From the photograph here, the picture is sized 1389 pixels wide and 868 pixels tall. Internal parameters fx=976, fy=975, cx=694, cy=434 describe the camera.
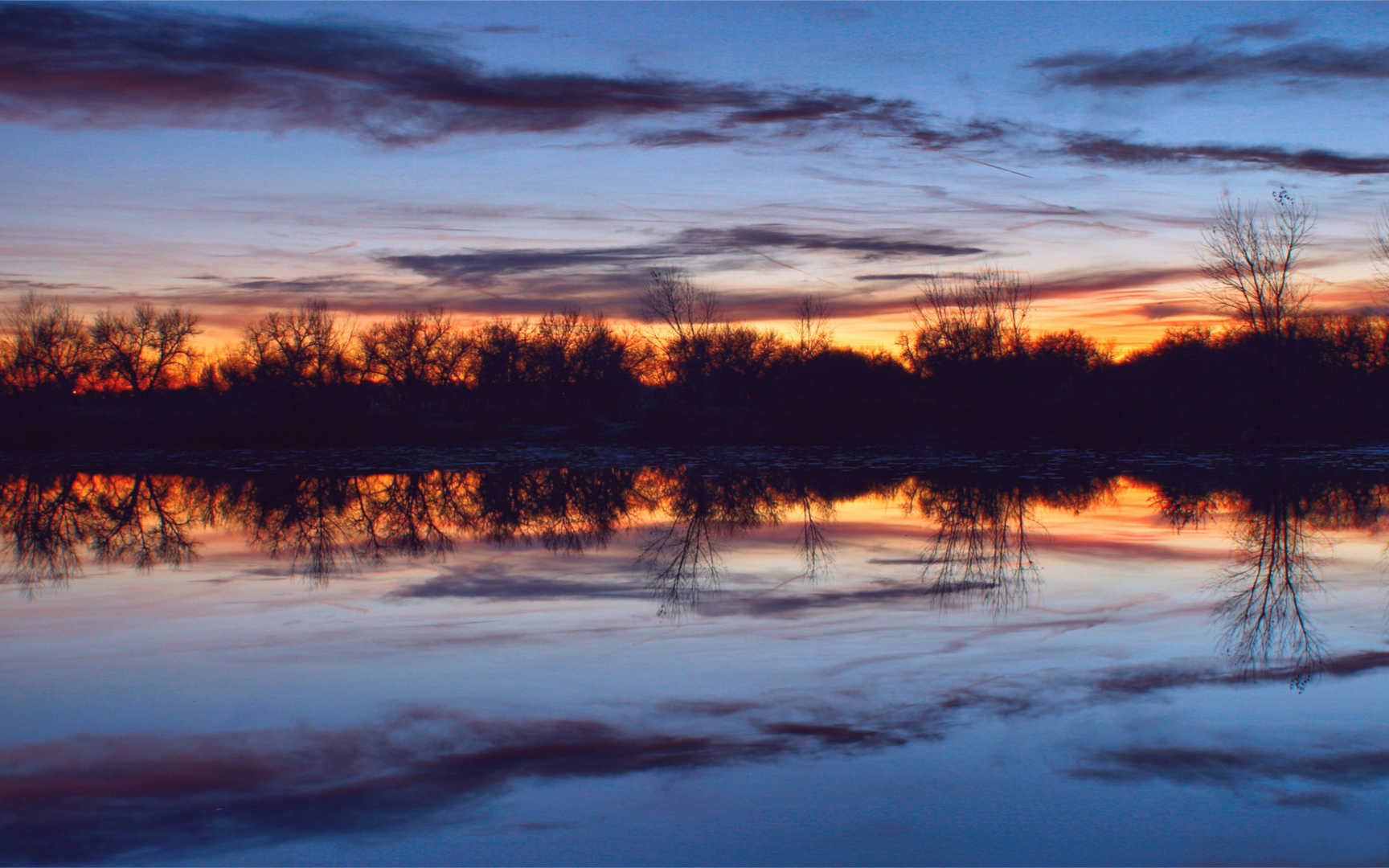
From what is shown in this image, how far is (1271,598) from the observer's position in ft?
27.0

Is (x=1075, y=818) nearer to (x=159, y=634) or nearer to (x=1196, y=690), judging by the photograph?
(x=1196, y=690)

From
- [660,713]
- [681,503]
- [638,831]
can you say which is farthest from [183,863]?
[681,503]

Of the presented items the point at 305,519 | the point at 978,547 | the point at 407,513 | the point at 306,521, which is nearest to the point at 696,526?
the point at 978,547

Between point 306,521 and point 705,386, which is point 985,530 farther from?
point 705,386

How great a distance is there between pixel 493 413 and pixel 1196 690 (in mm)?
48206

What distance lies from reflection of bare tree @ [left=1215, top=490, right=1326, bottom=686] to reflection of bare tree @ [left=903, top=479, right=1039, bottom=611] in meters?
1.67

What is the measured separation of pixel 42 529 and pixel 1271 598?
52.6ft

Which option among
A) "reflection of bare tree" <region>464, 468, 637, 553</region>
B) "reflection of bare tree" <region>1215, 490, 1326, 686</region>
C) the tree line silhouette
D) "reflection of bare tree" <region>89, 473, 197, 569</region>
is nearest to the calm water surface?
"reflection of bare tree" <region>1215, 490, 1326, 686</region>

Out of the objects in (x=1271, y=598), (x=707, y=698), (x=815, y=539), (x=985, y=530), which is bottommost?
(x=707, y=698)

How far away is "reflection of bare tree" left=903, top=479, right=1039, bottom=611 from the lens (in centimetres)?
880

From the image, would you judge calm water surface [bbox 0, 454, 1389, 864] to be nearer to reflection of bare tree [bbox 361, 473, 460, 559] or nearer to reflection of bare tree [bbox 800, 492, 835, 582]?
reflection of bare tree [bbox 800, 492, 835, 582]

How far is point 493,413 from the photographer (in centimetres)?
5184

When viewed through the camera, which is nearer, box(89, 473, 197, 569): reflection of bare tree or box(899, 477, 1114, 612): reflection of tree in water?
box(899, 477, 1114, 612): reflection of tree in water

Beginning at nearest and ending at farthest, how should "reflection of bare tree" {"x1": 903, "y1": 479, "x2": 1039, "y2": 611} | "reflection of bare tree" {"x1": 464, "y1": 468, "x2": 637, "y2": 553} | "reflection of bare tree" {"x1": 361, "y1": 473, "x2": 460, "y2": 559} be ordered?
"reflection of bare tree" {"x1": 903, "y1": 479, "x2": 1039, "y2": 611} < "reflection of bare tree" {"x1": 361, "y1": 473, "x2": 460, "y2": 559} < "reflection of bare tree" {"x1": 464, "y1": 468, "x2": 637, "y2": 553}
